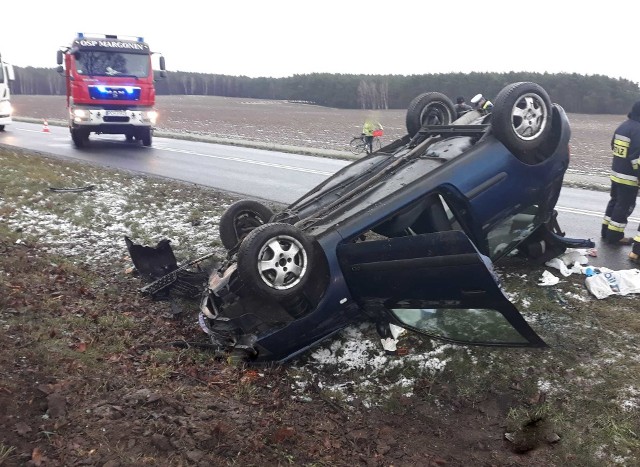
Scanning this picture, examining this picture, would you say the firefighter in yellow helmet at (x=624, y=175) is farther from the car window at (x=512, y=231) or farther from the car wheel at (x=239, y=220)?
the car wheel at (x=239, y=220)

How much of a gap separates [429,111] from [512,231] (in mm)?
1673

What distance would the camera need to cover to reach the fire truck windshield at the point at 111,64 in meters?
14.8

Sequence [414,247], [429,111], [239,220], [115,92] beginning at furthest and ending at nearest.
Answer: [115,92] < [429,111] < [239,220] < [414,247]

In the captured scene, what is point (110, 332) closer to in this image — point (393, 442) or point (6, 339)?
point (6, 339)

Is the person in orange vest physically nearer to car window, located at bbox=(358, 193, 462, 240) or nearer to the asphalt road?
the asphalt road

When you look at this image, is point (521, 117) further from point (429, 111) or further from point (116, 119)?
point (116, 119)

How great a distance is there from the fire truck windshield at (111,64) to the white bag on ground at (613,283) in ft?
45.0

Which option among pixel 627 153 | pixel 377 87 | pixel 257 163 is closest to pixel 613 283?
pixel 627 153

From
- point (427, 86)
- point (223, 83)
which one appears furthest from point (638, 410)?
point (223, 83)

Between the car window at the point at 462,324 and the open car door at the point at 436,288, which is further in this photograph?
the car window at the point at 462,324

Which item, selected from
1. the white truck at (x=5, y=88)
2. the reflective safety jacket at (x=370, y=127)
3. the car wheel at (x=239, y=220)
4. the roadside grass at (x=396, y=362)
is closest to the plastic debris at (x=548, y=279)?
the roadside grass at (x=396, y=362)

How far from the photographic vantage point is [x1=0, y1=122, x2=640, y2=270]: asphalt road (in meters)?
8.07

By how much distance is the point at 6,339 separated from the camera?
3938 millimetres

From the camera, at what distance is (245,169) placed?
1336 cm
